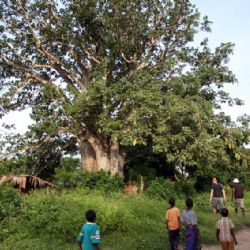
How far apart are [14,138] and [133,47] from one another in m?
7.52

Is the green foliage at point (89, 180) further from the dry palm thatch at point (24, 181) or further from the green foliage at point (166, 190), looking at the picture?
the dry palm thatch at point (24, 181)

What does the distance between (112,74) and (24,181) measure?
8232 millimetres

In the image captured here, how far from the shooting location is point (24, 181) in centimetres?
1780

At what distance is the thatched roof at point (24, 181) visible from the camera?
1723 cm

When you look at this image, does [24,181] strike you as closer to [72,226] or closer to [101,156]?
[101,156]

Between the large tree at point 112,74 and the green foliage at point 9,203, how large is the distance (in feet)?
23.3

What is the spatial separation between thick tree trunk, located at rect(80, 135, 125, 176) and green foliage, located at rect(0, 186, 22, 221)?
10259mm

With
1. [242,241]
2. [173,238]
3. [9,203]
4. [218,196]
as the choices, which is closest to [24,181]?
[9,203]

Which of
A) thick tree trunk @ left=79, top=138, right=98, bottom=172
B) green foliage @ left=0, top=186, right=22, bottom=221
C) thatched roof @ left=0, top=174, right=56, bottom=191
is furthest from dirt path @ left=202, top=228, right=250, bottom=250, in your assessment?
thick tree trunk @ left=79, top=138, right=98, bottom=172

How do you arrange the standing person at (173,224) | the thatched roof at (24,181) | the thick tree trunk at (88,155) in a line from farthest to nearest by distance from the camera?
the thick tree trunk at (88,155)
the thatched roof at (24,181)
the standing person at (173,224)

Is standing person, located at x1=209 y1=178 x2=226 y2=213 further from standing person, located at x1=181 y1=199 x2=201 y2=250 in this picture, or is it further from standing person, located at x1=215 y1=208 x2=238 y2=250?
standing person, located at x1=215 y1=208 x2=238 y2=250

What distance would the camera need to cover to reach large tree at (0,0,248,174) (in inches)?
764

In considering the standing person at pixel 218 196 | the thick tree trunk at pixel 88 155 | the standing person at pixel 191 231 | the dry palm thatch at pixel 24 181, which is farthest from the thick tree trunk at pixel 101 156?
the standing person at pixel 191 231

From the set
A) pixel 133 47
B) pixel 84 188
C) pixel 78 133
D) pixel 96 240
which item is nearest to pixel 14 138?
pixel 78 133
